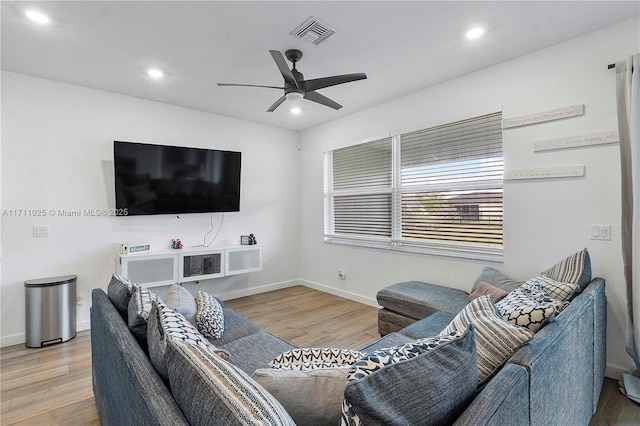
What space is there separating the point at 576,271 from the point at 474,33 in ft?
6.22

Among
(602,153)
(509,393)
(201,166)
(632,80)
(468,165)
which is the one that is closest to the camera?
(509,393)

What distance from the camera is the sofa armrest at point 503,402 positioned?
30.2 inches

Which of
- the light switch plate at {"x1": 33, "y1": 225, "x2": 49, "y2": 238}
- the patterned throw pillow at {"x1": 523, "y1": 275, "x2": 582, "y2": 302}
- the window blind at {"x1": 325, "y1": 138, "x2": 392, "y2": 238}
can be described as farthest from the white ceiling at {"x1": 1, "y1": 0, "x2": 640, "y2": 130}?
the patterned throw pillow at {"x1": 523, "y1": 275, "x2": 582, "y2": 302}

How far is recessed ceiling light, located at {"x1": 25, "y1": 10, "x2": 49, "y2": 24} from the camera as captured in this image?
2072 millimetres

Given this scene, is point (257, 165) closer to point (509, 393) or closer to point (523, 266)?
point (523, 266)

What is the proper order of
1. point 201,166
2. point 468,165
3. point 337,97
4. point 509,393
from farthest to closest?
point 201,166, point 337,97, point 468,165, point 509,393

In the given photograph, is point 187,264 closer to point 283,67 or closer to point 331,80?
point 283,67

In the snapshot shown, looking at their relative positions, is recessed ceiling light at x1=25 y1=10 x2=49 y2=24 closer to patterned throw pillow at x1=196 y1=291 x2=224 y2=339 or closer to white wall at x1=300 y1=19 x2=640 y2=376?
patterned throw pillow at x1=196 y1=291 x2=224 y2=339

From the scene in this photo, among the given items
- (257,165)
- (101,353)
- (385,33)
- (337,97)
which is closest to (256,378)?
(101,353)

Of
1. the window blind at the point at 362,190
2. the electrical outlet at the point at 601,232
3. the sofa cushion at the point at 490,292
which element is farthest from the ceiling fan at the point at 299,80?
the electrical outlet at the point at 601,232

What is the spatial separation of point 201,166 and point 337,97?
6.32 ft

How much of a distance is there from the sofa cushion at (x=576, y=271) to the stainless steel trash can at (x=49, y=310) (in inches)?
167

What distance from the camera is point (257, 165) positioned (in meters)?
4.70

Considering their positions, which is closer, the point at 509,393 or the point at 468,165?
the point at 509,393
